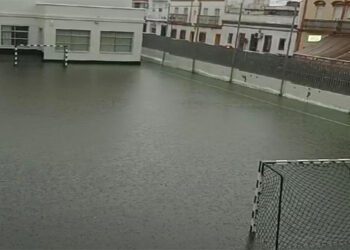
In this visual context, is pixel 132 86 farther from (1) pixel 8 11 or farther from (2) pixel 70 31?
(1) pixel 8 11

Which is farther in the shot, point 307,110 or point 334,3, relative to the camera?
point 334,3

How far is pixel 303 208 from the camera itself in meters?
7.69

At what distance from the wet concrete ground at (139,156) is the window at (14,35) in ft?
32.0

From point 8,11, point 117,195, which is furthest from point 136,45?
point 117,195

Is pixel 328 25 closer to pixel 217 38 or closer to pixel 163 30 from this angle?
pixel 217 38

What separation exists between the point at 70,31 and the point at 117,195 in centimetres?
2144

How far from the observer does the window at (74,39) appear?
90.2 ft

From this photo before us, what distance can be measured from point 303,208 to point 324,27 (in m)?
34.3

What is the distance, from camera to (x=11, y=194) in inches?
290

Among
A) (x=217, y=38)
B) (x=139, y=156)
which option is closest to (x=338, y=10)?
(x=217, y=38)

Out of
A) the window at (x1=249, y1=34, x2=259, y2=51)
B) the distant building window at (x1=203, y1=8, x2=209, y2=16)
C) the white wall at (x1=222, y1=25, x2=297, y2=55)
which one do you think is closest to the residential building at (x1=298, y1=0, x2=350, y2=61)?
the white wall at (x1=222, y1=25, x2=297, y2=55)

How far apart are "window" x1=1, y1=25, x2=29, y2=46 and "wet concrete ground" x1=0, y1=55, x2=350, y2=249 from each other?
9768mm

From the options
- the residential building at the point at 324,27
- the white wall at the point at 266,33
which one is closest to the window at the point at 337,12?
the residential building at the point at 324,27

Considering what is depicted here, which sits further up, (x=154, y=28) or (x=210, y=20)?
(x=210, y=20)
